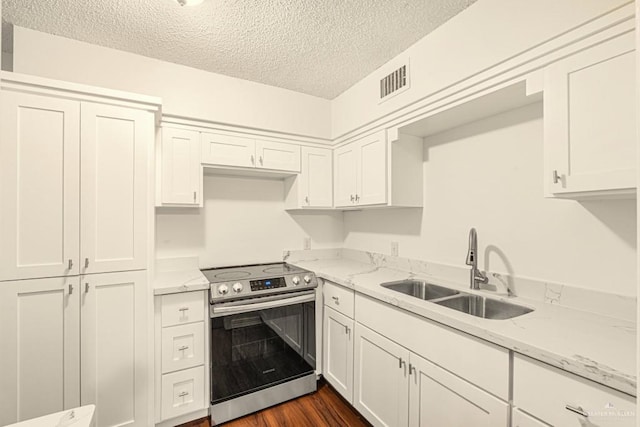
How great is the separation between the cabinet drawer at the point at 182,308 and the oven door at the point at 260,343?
113mm

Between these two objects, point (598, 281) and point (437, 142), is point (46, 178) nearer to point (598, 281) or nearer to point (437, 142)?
point (437, 142)

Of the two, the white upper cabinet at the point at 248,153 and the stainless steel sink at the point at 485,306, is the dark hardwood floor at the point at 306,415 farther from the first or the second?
the white upper cabinet at the point at 248,153

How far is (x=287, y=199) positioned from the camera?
295 centimetres

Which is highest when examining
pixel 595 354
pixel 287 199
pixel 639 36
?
pixel 639 36

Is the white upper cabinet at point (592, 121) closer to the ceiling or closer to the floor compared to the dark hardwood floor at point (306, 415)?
closer to the ceiling

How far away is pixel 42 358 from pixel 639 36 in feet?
8.76

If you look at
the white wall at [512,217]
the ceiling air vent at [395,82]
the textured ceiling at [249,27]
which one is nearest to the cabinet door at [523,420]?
the white wall at [512,217]

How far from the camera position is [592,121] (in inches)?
48.4

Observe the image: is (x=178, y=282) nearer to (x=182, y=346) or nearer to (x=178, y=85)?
(x=182, y=346)

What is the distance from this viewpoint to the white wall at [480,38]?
131 centimetres

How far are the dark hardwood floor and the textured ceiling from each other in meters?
2.49

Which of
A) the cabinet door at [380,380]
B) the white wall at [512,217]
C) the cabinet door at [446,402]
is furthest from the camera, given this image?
the cabinet door at [380,380]

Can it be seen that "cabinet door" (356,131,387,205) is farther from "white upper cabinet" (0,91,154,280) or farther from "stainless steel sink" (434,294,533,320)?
"white upper cabinet" (0,91,154,280)

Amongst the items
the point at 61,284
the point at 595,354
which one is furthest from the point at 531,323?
the point at 61,284
